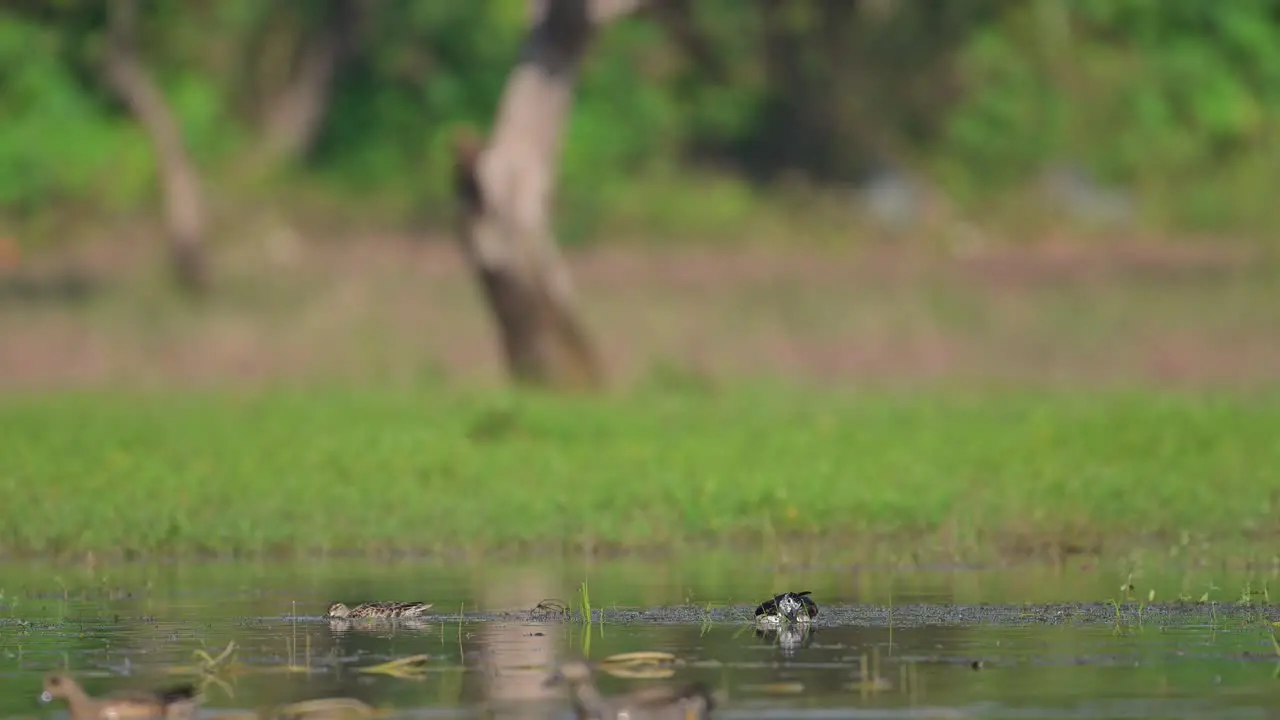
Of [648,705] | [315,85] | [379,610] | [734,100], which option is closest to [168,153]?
[315,85]

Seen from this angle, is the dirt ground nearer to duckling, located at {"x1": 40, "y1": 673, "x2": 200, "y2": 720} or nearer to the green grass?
the green grass

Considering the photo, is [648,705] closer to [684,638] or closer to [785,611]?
[684,638]

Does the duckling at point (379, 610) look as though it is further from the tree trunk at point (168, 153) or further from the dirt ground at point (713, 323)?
the tree trunk at point (168, 153)

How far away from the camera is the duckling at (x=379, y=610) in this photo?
11.8m

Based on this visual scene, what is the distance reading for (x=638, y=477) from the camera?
17.1 m

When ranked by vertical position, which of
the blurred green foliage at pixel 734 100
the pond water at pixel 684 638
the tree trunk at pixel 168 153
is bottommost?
the pond water at pixel 684 638

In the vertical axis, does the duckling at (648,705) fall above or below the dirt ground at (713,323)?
below

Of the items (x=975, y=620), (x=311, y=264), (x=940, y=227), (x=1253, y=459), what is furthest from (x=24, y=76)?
(x=975, y=620)

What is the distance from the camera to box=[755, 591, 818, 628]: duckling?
11266 mm

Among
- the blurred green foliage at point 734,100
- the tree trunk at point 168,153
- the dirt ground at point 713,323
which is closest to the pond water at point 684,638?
the dirt ground at point 713,323

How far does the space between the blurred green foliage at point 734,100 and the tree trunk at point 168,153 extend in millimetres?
4282

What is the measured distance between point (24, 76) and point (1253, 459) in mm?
26890

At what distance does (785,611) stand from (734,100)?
37.5 meters

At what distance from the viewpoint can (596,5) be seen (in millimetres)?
25281
